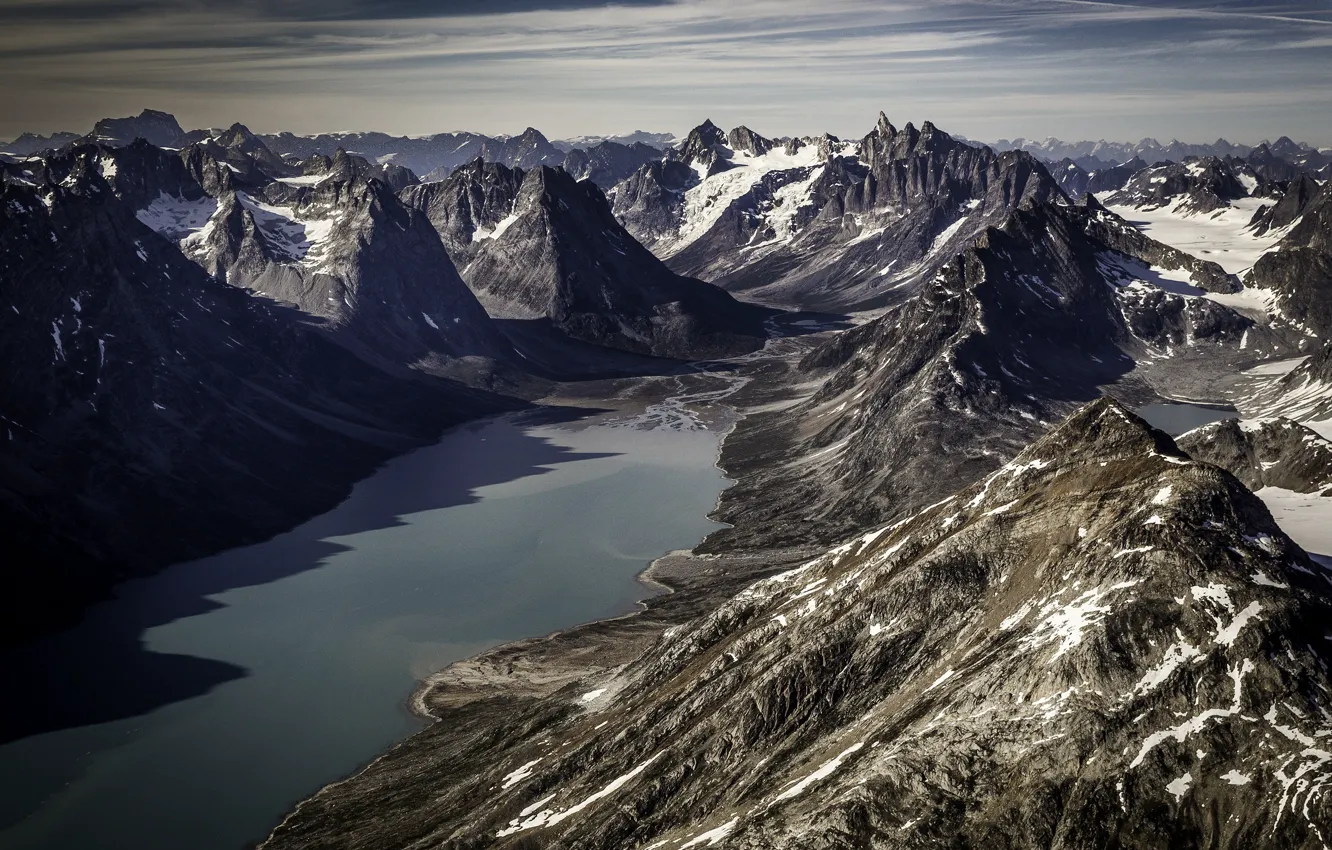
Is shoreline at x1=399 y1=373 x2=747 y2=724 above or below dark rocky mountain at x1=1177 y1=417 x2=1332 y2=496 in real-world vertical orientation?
below

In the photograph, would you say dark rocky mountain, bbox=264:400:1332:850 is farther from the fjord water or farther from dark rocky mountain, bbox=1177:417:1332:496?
dark rocky mountain, bbox=1177:417:1332:496

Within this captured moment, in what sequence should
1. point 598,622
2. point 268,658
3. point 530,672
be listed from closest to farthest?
1. point 530,672
2. point 268,658
3. point 598,622

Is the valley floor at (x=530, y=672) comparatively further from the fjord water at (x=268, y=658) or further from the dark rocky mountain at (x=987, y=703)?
the fjord water at (x=268, y=658)

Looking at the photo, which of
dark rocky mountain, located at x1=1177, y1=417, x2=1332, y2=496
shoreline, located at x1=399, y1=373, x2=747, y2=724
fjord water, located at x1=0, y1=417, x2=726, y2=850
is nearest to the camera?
fjord water, located at x1=0, y1=417, x2=726, y2=850

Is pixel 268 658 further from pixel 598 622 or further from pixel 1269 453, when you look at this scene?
pixel 1269 453

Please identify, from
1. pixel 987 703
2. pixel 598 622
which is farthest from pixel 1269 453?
pixel 987 703

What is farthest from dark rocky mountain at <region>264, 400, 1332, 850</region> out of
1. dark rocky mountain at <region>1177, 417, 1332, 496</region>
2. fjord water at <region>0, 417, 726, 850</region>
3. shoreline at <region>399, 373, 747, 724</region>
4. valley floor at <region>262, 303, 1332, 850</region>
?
dark rocky mountain at <region>1177, 417, 1332, 496</region>
